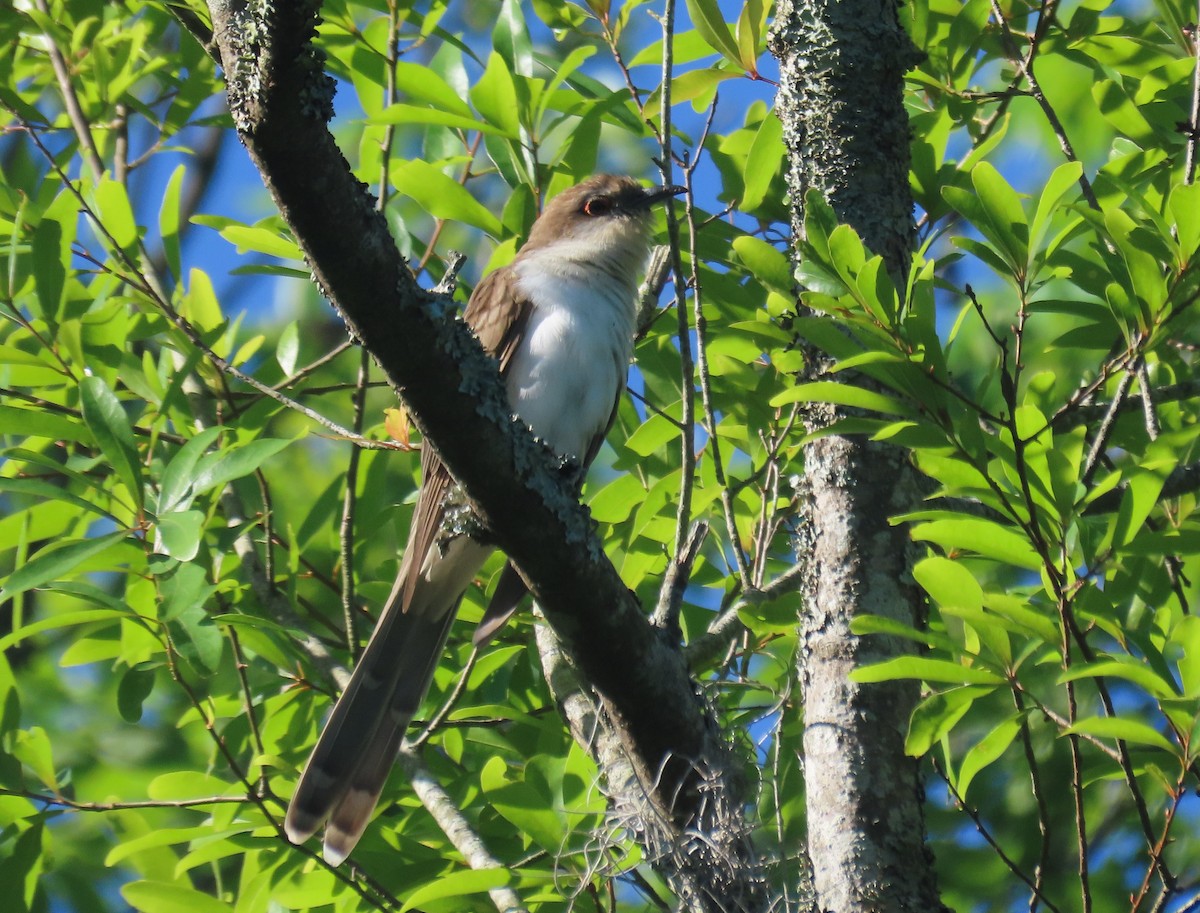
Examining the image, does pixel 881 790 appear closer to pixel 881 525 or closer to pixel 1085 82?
pixel 881 525

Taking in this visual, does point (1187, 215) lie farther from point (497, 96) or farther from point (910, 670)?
point (497, 96)

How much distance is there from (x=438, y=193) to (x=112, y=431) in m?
1.17

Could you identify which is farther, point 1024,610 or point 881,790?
point 881,790

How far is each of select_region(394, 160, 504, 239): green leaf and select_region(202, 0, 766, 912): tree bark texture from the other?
1.41 metres

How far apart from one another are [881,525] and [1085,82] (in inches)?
87.9

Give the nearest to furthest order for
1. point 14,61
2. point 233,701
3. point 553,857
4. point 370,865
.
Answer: point 553,857 → point 370,865 → point 233,701 → point 14,61

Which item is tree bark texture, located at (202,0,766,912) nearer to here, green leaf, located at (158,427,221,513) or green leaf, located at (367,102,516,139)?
green leaf, located at (158,427,221,513)

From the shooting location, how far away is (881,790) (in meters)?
2.74

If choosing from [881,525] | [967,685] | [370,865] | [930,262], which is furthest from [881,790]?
[370,865]

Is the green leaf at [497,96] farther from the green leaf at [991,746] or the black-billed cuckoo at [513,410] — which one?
the green leaf at [991,746]

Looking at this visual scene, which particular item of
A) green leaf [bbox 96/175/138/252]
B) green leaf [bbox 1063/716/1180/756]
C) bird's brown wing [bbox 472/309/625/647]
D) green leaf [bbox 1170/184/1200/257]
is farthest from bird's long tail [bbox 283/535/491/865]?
green leaf [bbox 1170/184/1200/257]

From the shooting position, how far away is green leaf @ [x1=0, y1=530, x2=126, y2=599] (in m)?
2.84

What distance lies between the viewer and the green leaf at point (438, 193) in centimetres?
384

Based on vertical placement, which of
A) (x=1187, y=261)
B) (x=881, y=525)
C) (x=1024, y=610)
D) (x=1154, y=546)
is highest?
(x=1187, y=261)
